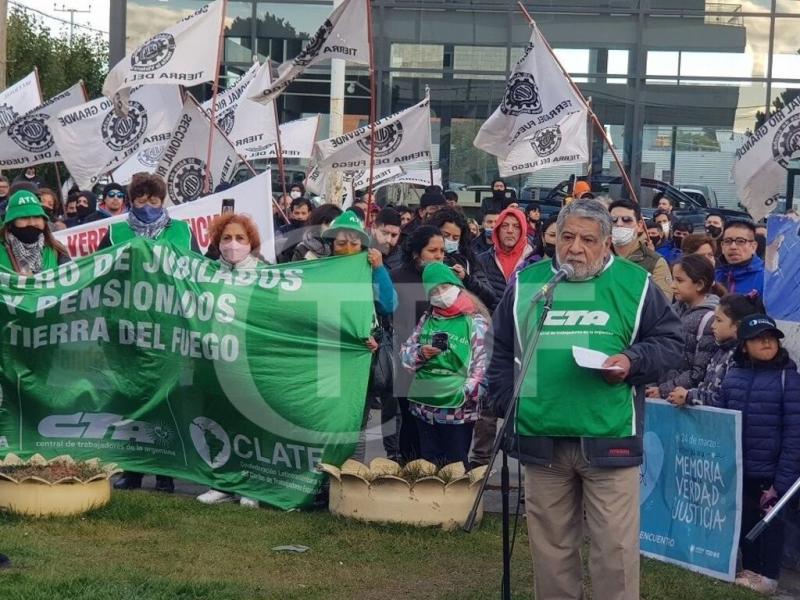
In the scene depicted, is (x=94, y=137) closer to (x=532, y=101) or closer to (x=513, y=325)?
(x=532, y=101)

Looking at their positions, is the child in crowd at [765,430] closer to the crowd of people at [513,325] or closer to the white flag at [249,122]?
the crowd of people at [513,325]

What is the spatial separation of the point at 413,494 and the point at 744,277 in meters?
3.04

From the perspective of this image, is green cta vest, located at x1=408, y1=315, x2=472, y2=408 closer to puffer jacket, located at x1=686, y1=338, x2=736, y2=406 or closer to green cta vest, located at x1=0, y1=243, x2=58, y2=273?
puffer jacket, located at x1=686, y1=338, x2=736, y2=406

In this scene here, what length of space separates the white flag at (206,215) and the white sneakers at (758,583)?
4914mm

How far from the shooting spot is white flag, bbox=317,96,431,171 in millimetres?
15617

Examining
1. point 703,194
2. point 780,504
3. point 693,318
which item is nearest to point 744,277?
point 693,318

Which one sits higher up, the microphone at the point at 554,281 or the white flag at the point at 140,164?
the white flag at the point at 140,164

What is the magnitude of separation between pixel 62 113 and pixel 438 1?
12794 mm

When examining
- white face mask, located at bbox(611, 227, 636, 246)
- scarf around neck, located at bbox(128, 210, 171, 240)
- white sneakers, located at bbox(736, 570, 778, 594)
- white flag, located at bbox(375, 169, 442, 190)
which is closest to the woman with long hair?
scarf around neck, located at bbox(128, 210, 171, 240)

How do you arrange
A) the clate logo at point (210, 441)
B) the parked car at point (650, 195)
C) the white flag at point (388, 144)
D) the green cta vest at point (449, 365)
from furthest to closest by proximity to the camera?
the parked car at point (650, 195), the white flag at point (388, 144), the clate logo at point (210, 441), the green cta vest at point (449, 365)

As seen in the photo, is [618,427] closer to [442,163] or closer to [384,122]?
[384,122]

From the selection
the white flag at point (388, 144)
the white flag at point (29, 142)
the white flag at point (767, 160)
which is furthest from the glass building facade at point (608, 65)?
the white flag at point (767, 160)

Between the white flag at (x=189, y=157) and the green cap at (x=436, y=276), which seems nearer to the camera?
the green cap at (x=436, y=276)

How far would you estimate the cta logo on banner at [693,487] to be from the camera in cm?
751
